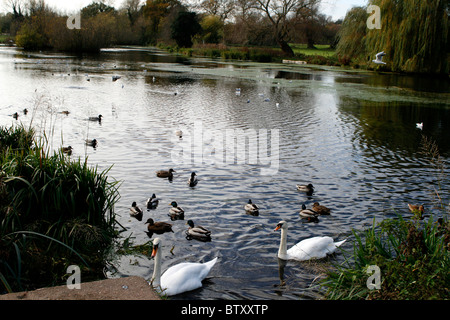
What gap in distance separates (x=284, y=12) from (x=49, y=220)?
216 ft

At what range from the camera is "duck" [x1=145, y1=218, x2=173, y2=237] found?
7742mm

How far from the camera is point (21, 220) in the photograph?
5.91m

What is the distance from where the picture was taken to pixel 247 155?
13320 mm

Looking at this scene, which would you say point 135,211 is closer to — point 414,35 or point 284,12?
point 414,35

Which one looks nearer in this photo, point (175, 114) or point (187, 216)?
point (187, 216)

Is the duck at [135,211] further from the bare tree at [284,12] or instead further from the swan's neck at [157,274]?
the bare tree at [284,12]

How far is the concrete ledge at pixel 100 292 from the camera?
13.2 ft

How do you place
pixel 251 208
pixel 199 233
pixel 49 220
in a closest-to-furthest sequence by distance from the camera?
pixel 49 220 < pixel 199 233 < pixel 251 208

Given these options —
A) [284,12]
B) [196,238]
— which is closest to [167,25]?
[284,12]

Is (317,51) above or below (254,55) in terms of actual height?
above

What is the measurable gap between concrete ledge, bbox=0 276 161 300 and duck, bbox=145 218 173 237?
3.11m

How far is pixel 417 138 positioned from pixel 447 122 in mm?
4613

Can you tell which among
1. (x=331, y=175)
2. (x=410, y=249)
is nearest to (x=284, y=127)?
(x=331, y=175)

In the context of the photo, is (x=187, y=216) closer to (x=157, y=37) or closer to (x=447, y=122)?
(x=447, y=122)
